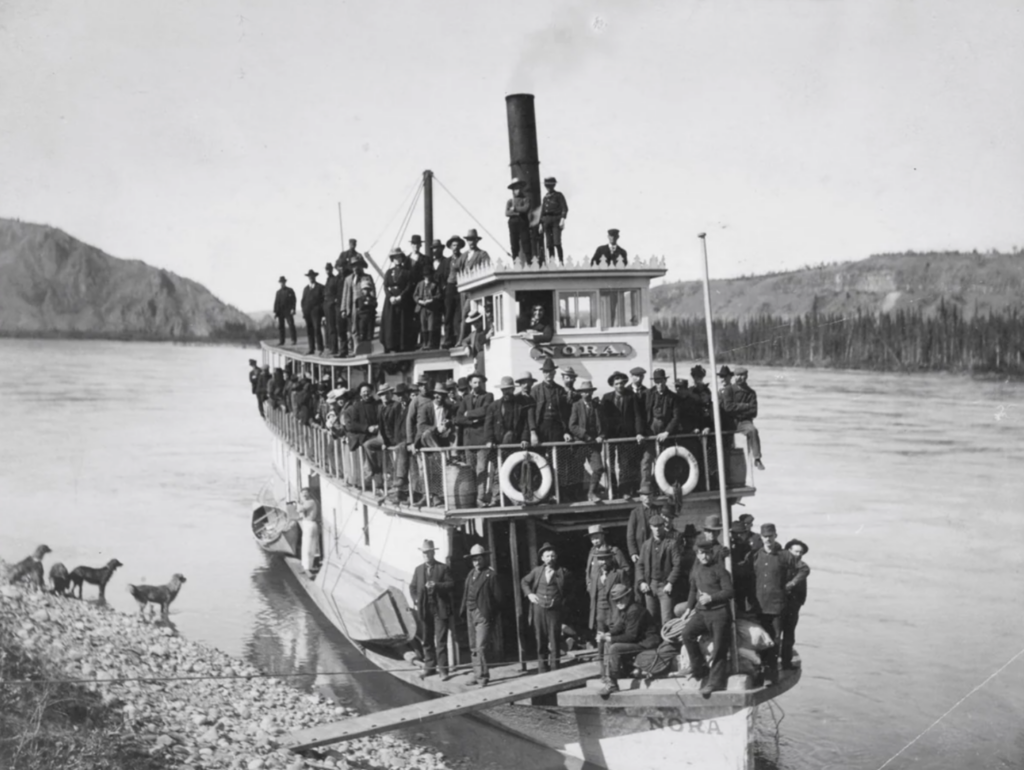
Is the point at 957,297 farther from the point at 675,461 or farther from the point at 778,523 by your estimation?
the point at 675,461

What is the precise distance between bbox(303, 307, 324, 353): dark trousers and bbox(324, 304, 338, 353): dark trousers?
1091 mm

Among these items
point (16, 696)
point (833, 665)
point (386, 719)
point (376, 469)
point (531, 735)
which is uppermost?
point (376, 469)

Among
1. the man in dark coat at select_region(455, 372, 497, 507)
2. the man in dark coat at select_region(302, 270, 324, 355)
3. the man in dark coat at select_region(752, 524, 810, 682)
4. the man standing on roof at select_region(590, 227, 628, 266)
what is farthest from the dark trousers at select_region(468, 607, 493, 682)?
the man in dark coat at select_region(302, 270, 324, 355)

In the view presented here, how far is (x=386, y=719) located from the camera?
42.2 feet

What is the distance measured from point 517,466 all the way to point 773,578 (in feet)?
12.9

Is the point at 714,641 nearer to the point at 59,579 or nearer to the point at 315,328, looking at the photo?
the point at 59,579

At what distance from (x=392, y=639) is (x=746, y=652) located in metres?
6.25

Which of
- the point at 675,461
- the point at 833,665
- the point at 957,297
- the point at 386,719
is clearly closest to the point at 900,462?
the point at 957,297

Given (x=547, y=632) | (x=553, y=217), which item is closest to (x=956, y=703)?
(x=547, y=632)

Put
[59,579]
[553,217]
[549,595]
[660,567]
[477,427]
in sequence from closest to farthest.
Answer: [660,567], [549,595], [477,427], [553,217], [59,579]

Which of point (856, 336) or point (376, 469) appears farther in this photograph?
point (856, 336)

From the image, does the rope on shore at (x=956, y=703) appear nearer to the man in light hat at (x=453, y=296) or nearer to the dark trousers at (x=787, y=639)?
the dark trousers at (x=787, y=639)

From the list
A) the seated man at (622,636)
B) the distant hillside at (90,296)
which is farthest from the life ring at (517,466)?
the distant hillside at (90,296)

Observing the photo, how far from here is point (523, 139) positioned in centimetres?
1931
